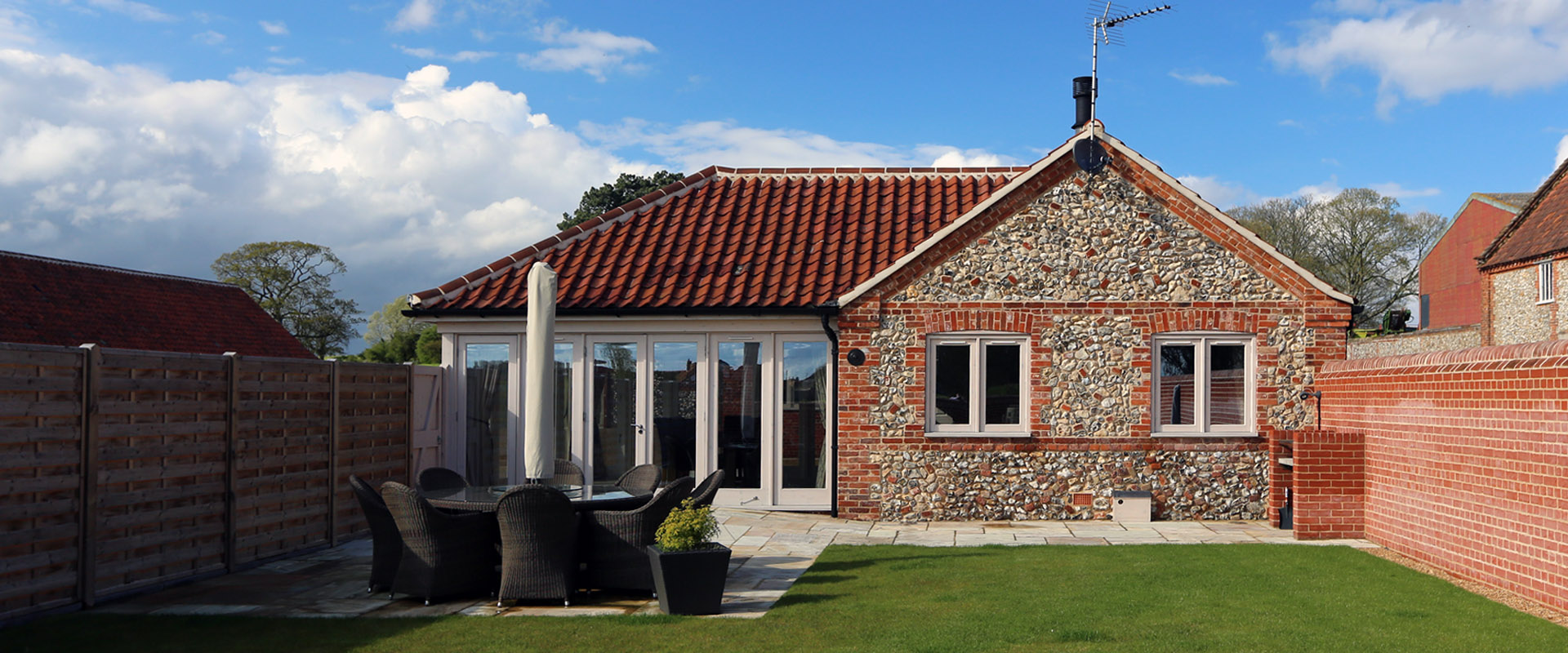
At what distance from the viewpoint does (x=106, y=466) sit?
820 cm

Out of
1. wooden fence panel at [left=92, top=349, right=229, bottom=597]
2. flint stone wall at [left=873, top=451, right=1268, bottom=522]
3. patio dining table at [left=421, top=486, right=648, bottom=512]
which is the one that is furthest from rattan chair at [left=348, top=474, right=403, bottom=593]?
flint stone wall at [left=873, top=451, right=1268, bottom=522]

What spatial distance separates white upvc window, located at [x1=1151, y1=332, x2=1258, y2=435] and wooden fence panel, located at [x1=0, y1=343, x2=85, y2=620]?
11001 mm

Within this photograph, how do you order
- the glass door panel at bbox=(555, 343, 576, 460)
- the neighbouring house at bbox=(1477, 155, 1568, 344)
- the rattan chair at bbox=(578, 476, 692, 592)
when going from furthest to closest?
the neighbouring house at bbox=(1477, 155, 1568, 344), the glass door panel at bbox=(555, 343, 576, 460), the rattan chair at bbox=(578, 476, 692, 592)

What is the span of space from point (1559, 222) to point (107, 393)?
33.6 metres

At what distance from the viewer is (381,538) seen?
27.9 ft

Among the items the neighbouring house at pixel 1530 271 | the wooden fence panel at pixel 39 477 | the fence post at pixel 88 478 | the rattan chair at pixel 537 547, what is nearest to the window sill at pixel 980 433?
the rattan chair at pixel 537 547

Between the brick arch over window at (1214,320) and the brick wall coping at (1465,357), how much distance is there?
1.02m

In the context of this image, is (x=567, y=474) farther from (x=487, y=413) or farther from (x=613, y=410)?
(x=487, y=413)

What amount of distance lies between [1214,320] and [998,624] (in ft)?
23.1

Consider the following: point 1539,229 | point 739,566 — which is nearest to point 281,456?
point 739,566

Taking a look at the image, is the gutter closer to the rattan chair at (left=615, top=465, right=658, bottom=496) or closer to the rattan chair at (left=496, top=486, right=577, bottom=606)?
the rattan chair at (left=615, top=465, right=658, bottom=496)

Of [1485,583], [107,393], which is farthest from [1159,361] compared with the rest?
[107,393]

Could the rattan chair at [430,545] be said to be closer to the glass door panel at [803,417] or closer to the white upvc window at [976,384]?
the glass door panel at [803,417]

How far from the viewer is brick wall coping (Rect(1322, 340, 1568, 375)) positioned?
7.89 meters
